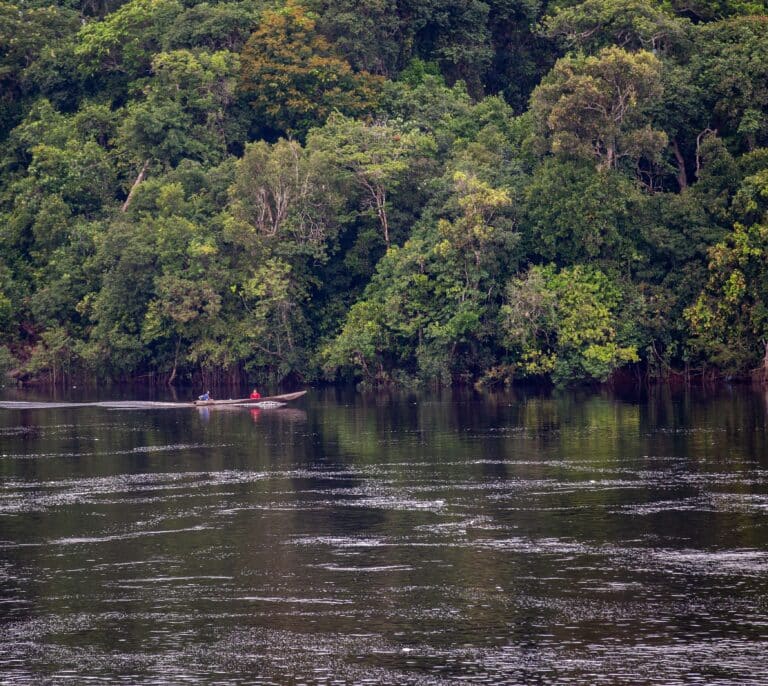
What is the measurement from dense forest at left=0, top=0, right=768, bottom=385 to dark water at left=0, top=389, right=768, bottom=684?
17.9 metres

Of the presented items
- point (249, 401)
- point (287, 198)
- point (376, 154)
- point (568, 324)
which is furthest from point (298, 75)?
point (249, 401)

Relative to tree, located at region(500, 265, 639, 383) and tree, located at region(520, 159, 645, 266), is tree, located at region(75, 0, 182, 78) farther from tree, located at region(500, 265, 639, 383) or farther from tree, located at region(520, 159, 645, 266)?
tree, located at region(500, 265, 639, 383)

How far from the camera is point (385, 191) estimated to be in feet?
244

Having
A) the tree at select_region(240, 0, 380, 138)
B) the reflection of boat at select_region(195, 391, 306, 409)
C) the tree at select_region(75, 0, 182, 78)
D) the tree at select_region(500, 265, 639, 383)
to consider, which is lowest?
the reflection of boat at select_region(195, 391, 306, 409)

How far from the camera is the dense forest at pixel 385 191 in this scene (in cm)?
6838

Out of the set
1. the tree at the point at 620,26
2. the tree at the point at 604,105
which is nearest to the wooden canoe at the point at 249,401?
the tree at the point at 604,105

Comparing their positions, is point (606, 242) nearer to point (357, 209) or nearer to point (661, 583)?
point (357, 209)

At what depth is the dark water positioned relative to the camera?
23844mm

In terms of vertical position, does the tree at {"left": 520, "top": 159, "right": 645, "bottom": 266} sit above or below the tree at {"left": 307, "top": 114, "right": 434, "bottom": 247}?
below

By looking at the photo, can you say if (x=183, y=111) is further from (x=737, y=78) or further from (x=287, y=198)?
(x=737, y=78)

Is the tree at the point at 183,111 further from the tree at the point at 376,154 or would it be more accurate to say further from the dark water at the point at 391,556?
the dark water at the point at 391,556

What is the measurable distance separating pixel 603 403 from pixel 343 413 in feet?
38.6

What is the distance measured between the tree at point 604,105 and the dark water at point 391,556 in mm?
20230

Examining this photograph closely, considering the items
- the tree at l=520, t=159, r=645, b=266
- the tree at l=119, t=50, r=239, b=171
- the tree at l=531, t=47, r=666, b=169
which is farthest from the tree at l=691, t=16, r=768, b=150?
the tree at l=119, t=50, r=239, b=171
